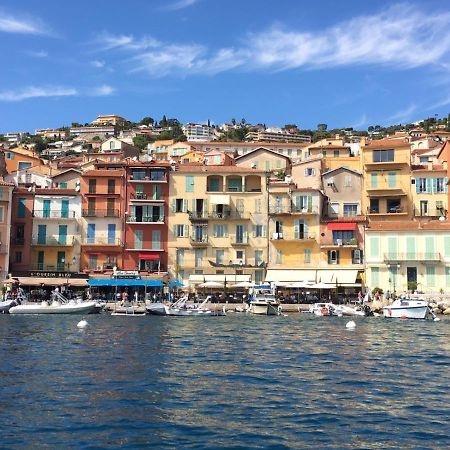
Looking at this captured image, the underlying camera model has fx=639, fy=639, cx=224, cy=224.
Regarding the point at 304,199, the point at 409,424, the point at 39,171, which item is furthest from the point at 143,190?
the point at 409,424

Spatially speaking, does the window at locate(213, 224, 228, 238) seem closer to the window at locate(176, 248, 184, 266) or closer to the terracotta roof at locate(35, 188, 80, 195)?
the window at locate(176, 248, 184, 266)

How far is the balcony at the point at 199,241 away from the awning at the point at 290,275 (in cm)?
651

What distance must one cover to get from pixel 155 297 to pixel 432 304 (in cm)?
2272

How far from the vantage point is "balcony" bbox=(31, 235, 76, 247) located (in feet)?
194

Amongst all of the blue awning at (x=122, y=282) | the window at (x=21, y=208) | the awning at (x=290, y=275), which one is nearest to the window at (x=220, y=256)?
the awning at (x=290, y=275)

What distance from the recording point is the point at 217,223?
196 feet

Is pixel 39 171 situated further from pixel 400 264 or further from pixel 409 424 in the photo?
pixel 409 424

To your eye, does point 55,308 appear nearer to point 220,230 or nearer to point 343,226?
point 220,230

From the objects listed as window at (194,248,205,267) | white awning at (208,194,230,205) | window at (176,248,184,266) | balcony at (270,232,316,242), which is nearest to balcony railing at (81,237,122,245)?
window at (176,248,184,266)

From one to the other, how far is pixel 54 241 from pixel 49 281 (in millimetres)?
4969

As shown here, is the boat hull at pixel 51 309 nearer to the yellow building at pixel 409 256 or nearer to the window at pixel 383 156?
the yellow building at pixel 409 256

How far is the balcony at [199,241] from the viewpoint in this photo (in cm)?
5906

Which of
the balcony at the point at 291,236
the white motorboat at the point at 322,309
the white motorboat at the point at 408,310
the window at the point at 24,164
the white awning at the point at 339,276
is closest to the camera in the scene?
the white motorboat at the point at 408,310

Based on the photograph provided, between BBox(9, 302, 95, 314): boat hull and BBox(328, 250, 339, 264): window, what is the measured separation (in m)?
22.3
